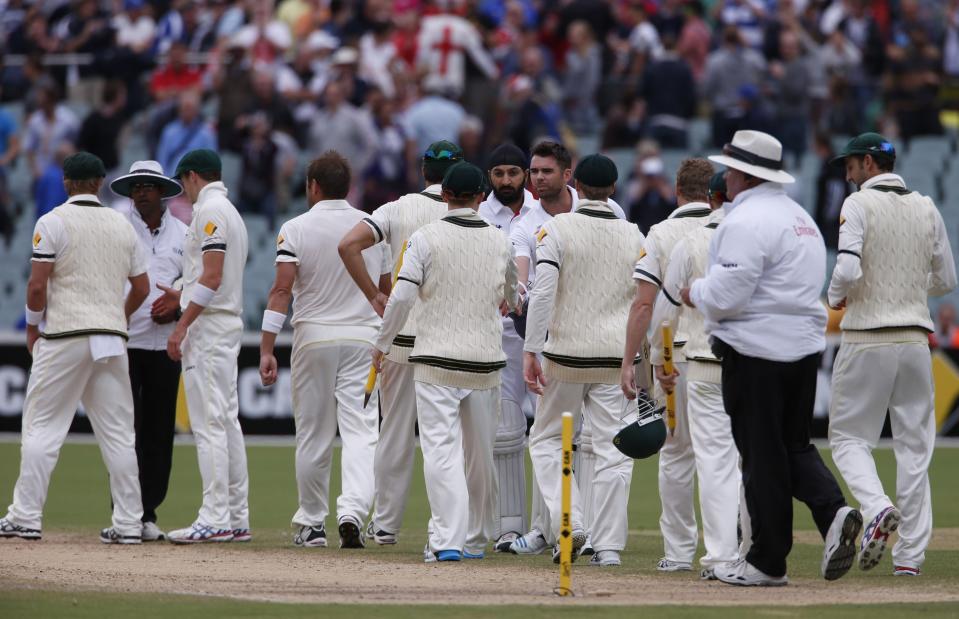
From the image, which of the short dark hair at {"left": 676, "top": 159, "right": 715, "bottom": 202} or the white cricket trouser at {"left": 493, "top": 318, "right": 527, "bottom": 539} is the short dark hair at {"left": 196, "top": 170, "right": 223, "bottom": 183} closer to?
the white cricket trouser at {"left": 493, "top": 318, "right": 527, "bottom": 539}

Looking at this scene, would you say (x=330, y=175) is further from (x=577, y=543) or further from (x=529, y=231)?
(x=577, y=543)

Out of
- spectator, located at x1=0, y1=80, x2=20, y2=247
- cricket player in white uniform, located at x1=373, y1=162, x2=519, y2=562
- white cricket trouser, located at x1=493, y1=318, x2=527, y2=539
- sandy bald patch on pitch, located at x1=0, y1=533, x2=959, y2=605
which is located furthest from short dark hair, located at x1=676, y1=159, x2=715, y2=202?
spectator, located at x1=0, y1=80, x2=20, y2=247

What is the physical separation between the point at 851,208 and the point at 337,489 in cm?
665

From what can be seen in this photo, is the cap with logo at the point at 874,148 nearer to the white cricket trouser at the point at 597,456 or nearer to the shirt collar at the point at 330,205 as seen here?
the white cricket trouser at the point at 597,456

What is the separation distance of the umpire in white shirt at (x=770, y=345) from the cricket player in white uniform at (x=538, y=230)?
69.7 inches

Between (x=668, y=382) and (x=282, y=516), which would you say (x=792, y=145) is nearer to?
(x=282, y=516)

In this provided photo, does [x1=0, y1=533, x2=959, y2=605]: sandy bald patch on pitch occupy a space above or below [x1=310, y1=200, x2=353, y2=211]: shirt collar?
below

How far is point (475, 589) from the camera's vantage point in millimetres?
8141

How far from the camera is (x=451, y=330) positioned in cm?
926

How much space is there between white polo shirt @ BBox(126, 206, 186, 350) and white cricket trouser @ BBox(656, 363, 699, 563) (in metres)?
3.68

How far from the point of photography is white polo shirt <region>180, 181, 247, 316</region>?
10.4m

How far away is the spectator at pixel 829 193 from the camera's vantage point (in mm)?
20812

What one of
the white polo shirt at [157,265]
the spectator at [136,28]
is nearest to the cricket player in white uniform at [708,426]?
the white polo shirt at [157,265]

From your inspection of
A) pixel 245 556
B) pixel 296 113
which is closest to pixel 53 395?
pixel 245 556
